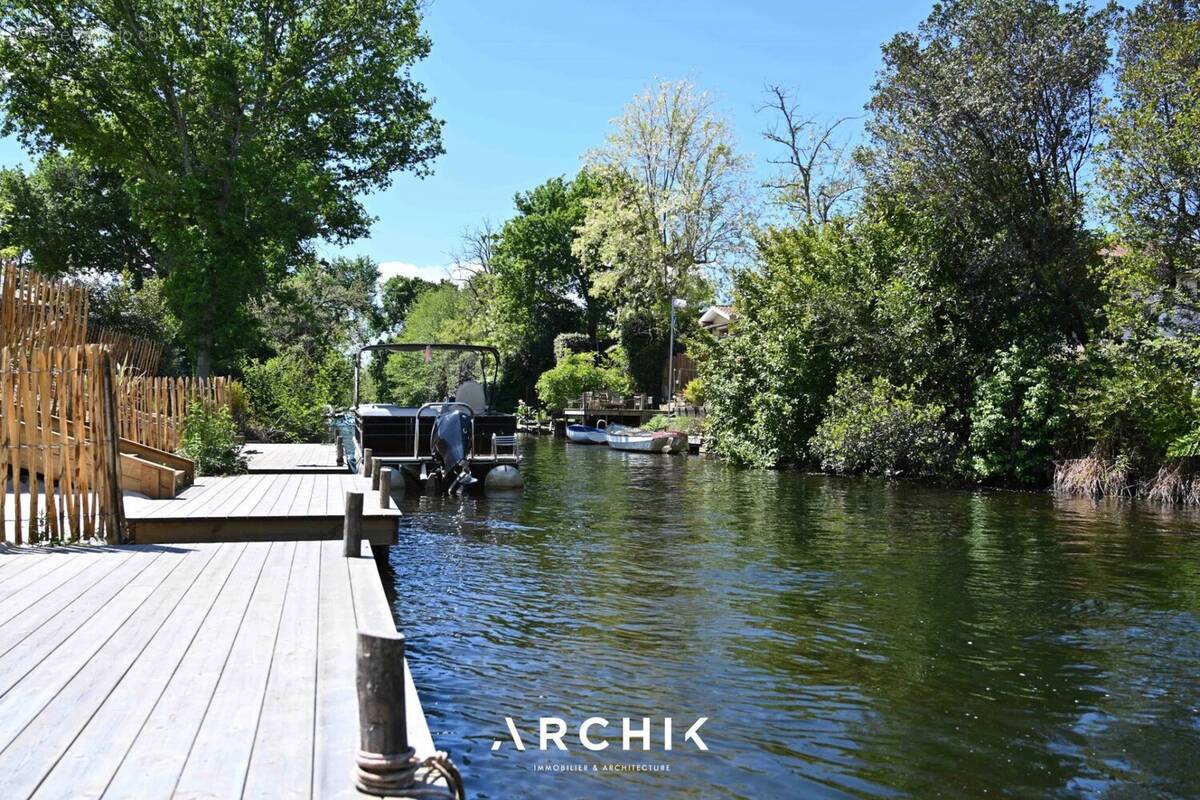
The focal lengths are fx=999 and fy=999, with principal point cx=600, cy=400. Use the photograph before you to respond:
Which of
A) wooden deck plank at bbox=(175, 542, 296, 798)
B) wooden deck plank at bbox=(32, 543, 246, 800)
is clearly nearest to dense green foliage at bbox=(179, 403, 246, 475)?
wooden deck plank at bbox=(32, 543, 246, 800)

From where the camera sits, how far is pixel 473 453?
19.4m

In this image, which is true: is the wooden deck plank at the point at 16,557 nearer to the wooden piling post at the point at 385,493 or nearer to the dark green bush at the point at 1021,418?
the wooden piling post at the point at 385,493

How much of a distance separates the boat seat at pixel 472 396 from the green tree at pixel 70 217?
82.6 feet

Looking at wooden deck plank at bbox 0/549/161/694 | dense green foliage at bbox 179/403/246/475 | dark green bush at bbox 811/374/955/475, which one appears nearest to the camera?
wooden deck plank at bbox 0/549/161/694

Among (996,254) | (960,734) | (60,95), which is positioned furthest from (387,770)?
(60,95)

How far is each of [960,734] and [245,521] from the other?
259 inches

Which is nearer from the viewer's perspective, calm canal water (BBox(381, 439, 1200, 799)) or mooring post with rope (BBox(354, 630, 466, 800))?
mooring post with rope (BBox(354, 630, 466, 800))

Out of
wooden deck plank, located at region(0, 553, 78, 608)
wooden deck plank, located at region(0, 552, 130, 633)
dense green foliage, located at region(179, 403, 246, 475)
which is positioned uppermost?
dense green foliage, located at region(179, 403, 246, 475)

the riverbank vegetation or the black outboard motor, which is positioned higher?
the riverbank vegetation

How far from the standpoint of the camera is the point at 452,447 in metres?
18.4

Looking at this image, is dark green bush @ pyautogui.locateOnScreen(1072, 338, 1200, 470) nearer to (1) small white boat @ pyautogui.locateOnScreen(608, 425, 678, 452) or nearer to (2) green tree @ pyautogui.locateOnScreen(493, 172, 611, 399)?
(1) small white boat @ pyautogui.locateOnScreen(608, 425, 678, 452)

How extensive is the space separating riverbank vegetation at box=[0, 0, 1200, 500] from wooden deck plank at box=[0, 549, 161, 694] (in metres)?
18.4

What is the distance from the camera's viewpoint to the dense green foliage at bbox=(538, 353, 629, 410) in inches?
1977

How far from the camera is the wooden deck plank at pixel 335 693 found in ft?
11.6
